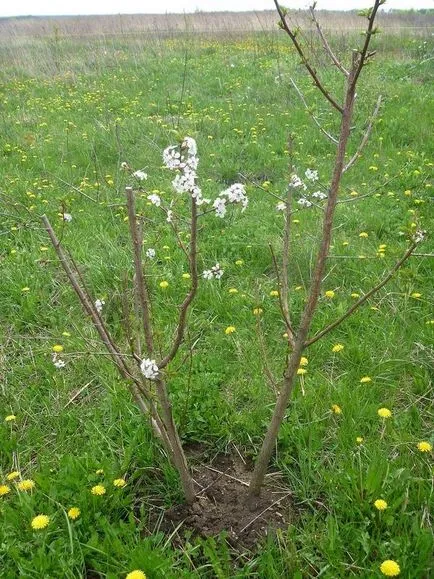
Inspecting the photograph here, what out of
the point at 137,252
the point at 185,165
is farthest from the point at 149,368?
the point at 185,165

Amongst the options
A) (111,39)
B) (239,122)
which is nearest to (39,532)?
(239,122)

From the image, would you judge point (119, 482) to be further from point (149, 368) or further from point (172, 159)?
point (172, 159)

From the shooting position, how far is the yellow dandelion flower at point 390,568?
1.64 m

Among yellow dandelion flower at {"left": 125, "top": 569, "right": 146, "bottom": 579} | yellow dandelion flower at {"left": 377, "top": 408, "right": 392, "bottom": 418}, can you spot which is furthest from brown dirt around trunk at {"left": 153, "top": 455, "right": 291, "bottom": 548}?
yellow dandelion flower at {"left": 377, "top": 408, "right": 392, "bottom": 418}

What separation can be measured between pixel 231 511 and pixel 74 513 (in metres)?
0.59

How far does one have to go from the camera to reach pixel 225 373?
2762mm

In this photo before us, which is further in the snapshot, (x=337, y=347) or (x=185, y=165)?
(x=337, y=347)

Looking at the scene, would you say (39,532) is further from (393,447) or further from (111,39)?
(111,39)

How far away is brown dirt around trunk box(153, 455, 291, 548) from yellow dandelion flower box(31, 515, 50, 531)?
17.3 inches

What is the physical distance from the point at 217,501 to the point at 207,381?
611 millimetres

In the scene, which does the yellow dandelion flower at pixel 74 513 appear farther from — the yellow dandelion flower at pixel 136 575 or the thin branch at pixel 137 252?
the thin branch at pixel 137 252

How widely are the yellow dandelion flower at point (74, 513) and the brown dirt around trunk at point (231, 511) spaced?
0.33 metres

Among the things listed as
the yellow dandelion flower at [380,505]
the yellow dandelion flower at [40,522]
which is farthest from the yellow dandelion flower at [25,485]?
the yellow dandelion flower at [380,505]

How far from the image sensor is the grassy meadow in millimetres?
1851
